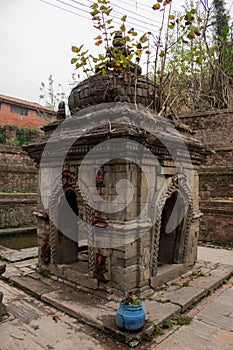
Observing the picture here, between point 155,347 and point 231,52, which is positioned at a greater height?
point 231,52

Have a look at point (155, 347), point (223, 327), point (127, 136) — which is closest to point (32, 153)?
point (127, 136)

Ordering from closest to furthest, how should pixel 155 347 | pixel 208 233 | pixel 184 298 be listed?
1. pixel 155 347
2. pixel 184 298
3. pixel 208 233

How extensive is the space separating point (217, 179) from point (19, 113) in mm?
24494

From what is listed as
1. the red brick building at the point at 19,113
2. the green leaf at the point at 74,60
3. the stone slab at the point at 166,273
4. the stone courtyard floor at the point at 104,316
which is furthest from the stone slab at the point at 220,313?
the red brick building at the point at 19,113

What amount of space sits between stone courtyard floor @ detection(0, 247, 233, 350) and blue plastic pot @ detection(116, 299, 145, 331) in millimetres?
102

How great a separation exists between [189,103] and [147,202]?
1861cm

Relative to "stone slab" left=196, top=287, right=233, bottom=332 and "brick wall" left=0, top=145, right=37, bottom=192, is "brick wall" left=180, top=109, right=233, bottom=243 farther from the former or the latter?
"brick wall" left=0, top=145, right=37, bottom=192

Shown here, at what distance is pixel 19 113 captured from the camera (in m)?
30.9

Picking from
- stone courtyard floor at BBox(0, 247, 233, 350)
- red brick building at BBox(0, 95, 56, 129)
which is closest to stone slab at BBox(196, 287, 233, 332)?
stone courtyard floor at BBox(0, 247, 233, 350)

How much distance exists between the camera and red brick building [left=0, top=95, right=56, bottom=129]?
95.8 feet

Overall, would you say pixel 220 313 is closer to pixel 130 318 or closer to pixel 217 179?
pixel 130 318

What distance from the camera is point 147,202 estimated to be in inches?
223

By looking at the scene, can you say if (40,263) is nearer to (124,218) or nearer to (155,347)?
(124,218)

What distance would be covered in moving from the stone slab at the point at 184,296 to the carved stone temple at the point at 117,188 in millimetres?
384
